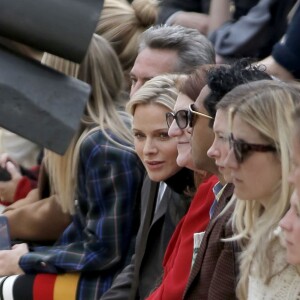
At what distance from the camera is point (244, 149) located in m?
3.54

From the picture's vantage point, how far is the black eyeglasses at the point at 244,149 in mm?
3525

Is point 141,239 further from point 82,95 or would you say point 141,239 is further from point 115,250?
point 82,95

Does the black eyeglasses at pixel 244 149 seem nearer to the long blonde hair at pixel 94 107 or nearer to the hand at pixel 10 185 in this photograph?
the long blonde hair at pixel 94 107

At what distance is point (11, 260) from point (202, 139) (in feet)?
6.02

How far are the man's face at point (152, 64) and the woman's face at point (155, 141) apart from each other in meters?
0.54

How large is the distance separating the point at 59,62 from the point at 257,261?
2241 mm

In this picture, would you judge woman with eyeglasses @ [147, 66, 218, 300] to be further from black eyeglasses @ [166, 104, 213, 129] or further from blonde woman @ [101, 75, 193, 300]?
blonde woman @ [101, 75, 193, 300]

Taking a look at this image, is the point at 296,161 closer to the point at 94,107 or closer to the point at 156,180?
the point at 156,180

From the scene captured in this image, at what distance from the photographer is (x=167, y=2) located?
601 centimetres

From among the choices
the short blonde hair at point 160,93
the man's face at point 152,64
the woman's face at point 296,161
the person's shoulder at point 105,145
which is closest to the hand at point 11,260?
the person's shoulder at point 105,145

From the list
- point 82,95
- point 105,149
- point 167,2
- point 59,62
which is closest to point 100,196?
point 105,149

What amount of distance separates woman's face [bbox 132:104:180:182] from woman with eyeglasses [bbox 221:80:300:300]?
1088 millimetres

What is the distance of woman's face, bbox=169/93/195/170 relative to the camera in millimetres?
4281

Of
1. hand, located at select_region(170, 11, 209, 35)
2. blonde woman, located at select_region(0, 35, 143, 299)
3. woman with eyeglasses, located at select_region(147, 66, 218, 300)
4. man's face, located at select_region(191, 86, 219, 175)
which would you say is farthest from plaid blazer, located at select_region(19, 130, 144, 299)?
man's face, located at select_region(191, 86, 219, 175)
